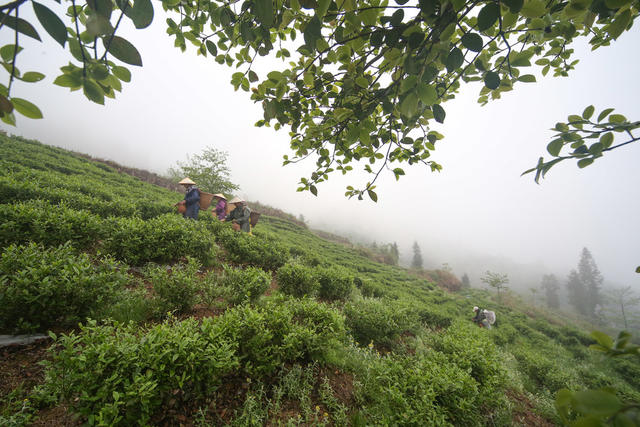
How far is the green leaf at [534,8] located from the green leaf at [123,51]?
5.37ft

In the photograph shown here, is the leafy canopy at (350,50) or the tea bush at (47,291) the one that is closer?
the leafy canopy at (350,50)

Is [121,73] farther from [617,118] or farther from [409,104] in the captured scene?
[617,118]

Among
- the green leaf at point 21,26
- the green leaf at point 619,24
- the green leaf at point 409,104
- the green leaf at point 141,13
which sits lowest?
the green leaf at point 21,26

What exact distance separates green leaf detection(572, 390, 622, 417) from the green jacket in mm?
8670

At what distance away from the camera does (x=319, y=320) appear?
3307mm

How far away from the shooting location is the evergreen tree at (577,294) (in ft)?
147

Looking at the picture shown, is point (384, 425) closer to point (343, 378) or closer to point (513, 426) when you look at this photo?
point (343, 378)

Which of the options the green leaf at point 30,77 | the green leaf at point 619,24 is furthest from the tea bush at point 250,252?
the green leaf at point 619,24

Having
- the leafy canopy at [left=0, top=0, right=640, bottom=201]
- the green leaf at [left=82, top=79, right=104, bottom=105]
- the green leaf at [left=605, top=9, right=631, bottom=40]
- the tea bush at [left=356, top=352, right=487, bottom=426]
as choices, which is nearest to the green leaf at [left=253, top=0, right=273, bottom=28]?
the leafy canopy at [left=0, top=0, right=640, bottom=201]

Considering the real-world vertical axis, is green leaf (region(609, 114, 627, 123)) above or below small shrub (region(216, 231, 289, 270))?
above

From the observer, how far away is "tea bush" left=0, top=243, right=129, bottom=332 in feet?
7.38

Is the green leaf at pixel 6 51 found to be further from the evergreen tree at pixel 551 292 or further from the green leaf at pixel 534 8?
the evergreen tree at pixel 551 292

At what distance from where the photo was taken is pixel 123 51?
2.76ft

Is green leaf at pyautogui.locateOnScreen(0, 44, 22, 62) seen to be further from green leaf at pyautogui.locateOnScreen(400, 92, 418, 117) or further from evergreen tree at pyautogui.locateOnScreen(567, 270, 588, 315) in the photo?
evergreen tree at pyautogui.locateOnScreen(567, 270, 588, 315)
